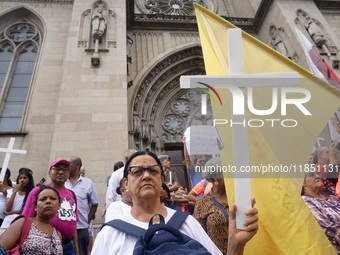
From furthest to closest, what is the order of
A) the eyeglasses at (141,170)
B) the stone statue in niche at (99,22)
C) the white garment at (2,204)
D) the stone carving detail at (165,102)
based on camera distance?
the stone carving detail at (165,102) < the stone statue in niche at (99,22) < the white garment at (2,204) < the eyeglasses at (141,170)

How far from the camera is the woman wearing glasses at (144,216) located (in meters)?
1.13

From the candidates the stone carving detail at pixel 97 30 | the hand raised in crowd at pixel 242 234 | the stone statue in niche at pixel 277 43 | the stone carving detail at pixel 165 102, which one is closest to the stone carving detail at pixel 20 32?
the stone carving detail at pixel 97 30

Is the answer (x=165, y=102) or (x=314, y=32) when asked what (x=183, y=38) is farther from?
(x=314, y=32)

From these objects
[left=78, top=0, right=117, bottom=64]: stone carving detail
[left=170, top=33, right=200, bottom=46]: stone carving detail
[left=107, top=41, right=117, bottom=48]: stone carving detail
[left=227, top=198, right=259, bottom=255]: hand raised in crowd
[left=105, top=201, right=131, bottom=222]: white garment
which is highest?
[left=170, top=33, right=200, bottom=46]: stone carving detail

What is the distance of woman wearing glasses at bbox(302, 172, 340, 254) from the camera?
2016mm

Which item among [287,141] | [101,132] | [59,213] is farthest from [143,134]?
[287,141]

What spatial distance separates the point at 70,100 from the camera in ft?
23.1

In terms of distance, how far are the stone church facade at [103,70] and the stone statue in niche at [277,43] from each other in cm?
6

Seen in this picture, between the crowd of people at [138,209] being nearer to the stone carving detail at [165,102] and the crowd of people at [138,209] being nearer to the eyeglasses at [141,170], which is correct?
the eyeglasses at [141,170]

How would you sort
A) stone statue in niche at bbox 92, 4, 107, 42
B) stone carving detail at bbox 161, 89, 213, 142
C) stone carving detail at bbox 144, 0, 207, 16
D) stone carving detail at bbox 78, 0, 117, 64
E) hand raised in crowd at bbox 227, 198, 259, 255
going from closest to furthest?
hand raised in crowd at bbox 227, 198, 259, 255
stone carving detail at bbox 78, 0, 117, 64
stone statue in niche at bbox 92, 4, 107, 42
stone carving detail at bbox 161, 89, 213, 142
stone carving detail at bbox 144, 0, 207, 16

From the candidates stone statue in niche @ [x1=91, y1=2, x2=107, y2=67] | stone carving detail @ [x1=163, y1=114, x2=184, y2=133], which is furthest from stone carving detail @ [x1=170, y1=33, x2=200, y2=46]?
stone carving detail @ [x1=163, y1=114, x2=184, y2=133]

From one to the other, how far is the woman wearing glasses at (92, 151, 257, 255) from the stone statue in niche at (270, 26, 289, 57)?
398 inches

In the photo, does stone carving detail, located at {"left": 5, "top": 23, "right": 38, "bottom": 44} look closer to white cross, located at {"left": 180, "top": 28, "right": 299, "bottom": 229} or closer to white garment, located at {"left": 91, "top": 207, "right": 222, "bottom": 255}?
white cross, located at {"left": 180, "top": 28, "right": 299, "bottom": 229}

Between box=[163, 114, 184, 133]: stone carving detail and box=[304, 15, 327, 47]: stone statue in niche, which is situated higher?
box=[304, 15, 327, 47]: stone statue in niche
